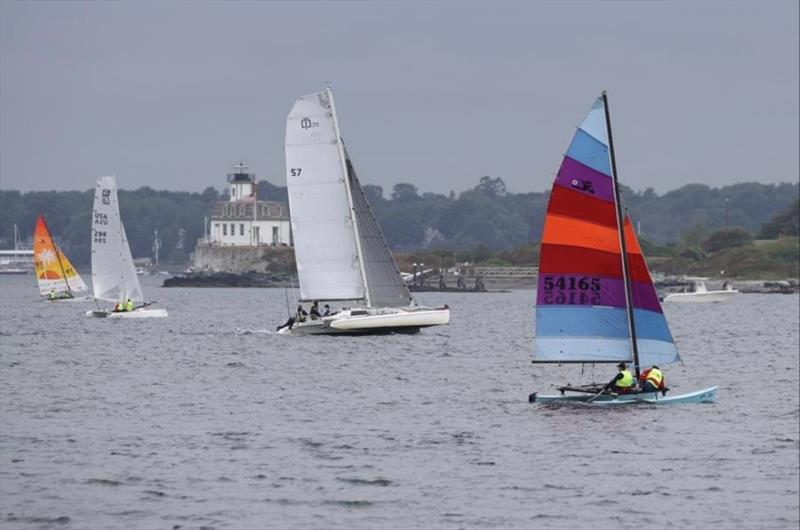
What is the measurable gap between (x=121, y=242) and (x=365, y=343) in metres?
29.5

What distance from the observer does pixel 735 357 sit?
64688mm

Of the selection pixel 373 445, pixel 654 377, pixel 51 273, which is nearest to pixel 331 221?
pixel 654 377

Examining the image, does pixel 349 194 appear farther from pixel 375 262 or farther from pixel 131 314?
pixel 131 314

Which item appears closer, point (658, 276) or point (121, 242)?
point (121, 242)

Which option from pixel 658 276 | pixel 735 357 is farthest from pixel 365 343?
pixel 658 276

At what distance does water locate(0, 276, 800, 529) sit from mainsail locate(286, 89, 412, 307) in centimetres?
457

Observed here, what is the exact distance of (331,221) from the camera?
6781 centimetres

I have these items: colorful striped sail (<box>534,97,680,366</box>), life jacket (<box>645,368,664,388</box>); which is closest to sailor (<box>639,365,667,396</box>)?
life jacket (<box>645,368,664,388</box>)

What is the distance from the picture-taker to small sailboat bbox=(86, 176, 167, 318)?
93062 mm

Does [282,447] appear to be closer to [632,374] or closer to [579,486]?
[579,486]

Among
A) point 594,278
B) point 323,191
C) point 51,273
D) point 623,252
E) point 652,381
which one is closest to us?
point 652,381

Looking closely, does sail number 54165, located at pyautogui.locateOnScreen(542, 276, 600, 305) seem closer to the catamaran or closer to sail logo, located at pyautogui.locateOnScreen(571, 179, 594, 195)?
sail logo, located at pyautogui.locateOnScreen(571, 179, 594, 195)

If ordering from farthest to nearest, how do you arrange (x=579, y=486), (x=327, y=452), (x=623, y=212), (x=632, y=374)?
(x=632, y=374) < (x=623, y=212) < (x=327, y=452) < (x=579, y=486)

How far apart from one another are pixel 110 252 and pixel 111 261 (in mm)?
515
